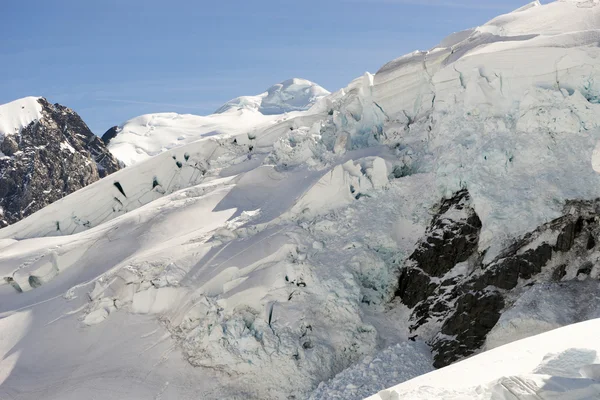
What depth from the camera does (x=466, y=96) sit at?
21.9 meters

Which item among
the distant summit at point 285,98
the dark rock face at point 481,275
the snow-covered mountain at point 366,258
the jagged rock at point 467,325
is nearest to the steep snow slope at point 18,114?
the distant summit at point 285,98

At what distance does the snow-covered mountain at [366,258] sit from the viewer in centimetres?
1819

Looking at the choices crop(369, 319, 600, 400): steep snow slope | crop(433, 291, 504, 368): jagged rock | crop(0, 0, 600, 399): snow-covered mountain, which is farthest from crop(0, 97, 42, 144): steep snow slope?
crop(369, 319, 600, 400): steep snow slope

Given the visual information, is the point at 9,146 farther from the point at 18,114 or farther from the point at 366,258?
the point at 366,258

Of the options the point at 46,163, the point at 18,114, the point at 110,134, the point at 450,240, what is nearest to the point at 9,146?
the point at 46,163

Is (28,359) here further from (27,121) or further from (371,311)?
(27,121)

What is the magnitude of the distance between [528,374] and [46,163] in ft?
161

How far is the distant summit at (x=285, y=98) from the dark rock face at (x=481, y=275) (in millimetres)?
55162

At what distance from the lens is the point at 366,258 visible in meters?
20.1

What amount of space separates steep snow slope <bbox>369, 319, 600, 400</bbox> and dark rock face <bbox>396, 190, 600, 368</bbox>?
744cm

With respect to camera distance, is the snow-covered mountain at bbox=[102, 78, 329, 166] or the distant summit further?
the distant summit

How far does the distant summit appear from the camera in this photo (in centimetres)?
7512

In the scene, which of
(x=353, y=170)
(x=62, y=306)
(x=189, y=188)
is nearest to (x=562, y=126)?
(x=353, y=170)

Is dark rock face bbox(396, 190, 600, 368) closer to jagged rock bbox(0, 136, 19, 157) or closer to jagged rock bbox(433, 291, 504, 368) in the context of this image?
jagged rock bbox(433, 291, 504, 368)
